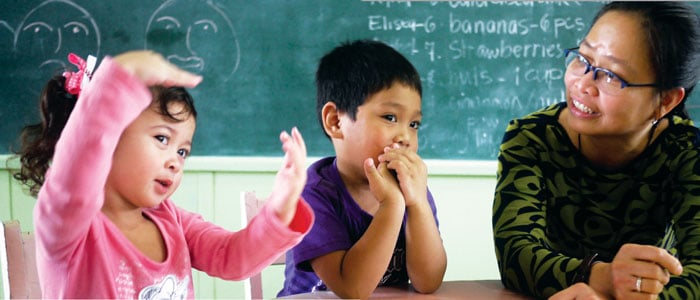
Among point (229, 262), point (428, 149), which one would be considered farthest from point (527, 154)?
point (428, 149)

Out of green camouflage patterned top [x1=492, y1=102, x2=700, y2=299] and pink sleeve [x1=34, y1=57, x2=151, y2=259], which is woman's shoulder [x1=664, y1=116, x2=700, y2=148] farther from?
pink sleeve [x1=34, y1=57, x2=151, y2=259]

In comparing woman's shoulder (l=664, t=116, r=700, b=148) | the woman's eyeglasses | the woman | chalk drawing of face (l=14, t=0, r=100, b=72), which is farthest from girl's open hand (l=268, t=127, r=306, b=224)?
chalk drawing of face (l=14, t=0, r=100, b=72)

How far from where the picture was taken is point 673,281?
1255mm

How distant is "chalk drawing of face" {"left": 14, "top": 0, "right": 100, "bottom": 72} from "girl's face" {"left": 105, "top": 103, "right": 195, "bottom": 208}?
2181mm

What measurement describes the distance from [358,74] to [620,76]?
0.45 meters

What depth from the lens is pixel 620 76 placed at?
4.33 feet

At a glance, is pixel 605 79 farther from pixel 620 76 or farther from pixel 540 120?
pixel 540 120

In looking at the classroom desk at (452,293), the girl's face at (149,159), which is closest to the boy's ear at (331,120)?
the classroom desk at (452,293)

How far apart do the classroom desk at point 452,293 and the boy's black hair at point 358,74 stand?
1.01 feet

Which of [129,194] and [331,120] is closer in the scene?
[129,194]

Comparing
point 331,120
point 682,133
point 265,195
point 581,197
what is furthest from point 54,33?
point 682,133

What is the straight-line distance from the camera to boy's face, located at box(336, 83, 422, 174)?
126cm

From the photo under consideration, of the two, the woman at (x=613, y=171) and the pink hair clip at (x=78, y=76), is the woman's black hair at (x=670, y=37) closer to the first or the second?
the woman at (x=613, y=171)

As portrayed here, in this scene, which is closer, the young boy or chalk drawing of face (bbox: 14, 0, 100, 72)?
the young boy
